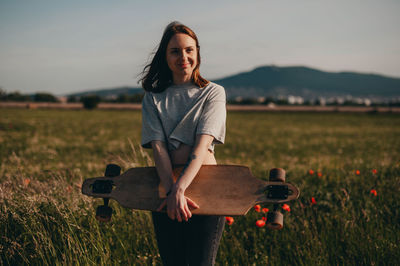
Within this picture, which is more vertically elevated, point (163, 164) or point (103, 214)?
point (163, 164)

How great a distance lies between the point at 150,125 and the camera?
2117 millimetres

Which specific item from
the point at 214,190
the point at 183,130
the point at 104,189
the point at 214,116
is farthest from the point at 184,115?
the point at 104,189

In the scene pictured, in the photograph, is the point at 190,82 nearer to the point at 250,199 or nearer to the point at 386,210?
the point at 250,199

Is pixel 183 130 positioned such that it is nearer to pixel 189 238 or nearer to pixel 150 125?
pixel 150 125

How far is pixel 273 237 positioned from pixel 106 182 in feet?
6.82

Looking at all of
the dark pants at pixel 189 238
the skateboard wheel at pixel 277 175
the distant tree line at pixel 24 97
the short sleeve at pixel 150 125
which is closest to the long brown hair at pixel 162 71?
the short sleeve at pixel 150 125

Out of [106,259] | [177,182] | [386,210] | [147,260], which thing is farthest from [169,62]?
[386,210]

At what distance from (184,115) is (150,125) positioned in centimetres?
24

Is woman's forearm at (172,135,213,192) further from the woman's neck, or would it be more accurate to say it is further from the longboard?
the woman's neck

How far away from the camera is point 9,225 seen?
9.31 feet

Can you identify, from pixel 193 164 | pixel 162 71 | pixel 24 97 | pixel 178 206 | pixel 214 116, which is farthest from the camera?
pixel 24 97

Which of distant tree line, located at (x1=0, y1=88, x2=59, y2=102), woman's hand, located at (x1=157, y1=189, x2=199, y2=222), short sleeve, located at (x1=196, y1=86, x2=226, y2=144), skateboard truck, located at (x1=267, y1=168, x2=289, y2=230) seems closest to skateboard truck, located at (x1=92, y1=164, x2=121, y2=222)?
woman's hand, located at (x1=157, y1=189, x2=199, y2=222)

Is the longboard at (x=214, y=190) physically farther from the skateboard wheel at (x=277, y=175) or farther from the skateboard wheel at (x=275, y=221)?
the skateboard wheel at (x=275, y=221)

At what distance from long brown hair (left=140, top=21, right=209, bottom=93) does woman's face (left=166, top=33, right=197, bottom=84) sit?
4 centimetres
